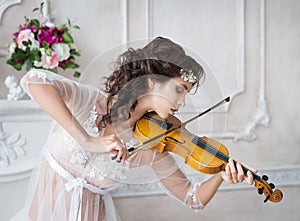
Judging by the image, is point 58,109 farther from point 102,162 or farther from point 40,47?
point 40,47

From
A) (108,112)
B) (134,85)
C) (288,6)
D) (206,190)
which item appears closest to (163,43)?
(134,85)

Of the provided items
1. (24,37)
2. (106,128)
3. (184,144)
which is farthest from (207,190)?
(24,37)

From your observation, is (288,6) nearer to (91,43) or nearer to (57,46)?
(91,43)

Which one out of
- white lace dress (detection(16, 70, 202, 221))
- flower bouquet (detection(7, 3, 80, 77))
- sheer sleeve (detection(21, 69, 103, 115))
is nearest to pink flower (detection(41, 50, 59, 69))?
flower bouquet (detection(7, 3, 80, 77))

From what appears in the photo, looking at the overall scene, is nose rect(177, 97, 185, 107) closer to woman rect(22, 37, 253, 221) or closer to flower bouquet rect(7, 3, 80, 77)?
woman rect(22, 37, 253, 221)

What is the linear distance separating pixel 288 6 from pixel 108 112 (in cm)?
186

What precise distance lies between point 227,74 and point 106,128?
1.58m

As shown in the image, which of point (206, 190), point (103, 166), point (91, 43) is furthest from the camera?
point (91, 43)

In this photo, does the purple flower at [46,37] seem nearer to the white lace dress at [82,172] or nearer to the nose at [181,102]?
the white lace dress at [82,172]

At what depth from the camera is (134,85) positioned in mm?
1238

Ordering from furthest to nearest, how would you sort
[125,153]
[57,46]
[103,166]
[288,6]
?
[288,6] < [57,46] < [103,166] < [125,153]

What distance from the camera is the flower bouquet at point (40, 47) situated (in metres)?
2.24

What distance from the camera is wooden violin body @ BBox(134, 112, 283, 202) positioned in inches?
51.6

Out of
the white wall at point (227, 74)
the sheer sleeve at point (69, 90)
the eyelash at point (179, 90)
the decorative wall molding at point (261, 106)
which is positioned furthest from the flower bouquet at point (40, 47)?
the eyelash at point (179, 90)
